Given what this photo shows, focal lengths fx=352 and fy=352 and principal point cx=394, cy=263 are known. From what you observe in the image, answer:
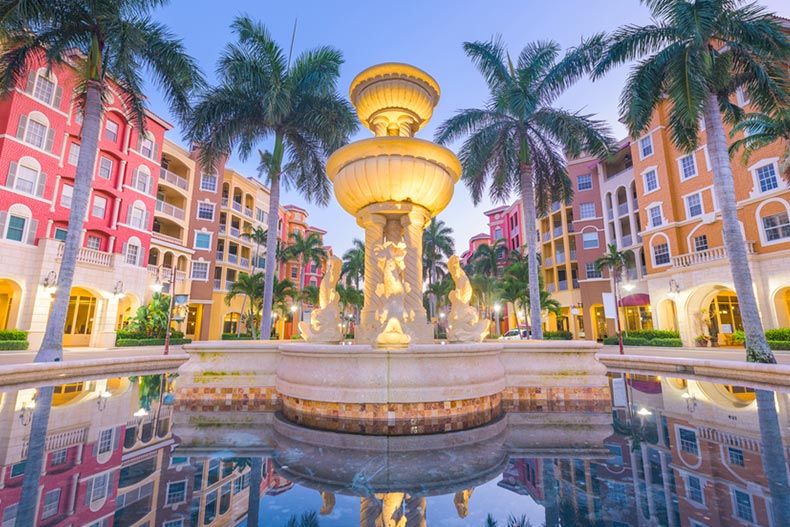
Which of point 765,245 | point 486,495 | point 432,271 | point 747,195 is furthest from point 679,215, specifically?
point 486,495

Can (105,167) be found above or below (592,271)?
above

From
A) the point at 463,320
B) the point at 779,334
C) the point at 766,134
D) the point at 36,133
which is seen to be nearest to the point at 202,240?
the point at 36,133

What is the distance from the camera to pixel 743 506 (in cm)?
271

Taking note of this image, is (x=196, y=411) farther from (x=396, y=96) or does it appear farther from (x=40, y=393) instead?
(x=396, y=96)

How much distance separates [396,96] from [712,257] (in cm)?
2404

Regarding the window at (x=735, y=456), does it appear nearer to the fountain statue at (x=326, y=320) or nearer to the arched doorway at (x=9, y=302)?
the fountain statue at (x=326, y=320)

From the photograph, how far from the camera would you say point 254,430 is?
5.11m

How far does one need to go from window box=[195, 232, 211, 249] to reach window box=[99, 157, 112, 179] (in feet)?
34.1

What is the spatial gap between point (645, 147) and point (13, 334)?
43.2 m

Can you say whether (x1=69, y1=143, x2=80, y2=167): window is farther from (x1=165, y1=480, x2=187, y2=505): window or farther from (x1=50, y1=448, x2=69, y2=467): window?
(x1=165, y1=480, x2=187, y2=505): window

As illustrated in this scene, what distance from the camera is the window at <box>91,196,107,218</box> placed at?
79.1 ft

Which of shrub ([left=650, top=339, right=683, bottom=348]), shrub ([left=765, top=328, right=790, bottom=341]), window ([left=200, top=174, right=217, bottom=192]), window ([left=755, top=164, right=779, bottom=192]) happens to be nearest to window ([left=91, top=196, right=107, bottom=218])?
window ([left=200, top=174, right=217, bottom=192])

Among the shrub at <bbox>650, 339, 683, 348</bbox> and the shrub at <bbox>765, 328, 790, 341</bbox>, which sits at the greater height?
the shrub at <bbox>765, 328, 790, 341</bbox>

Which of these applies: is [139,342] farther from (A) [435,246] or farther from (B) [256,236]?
(A) [435,246]
